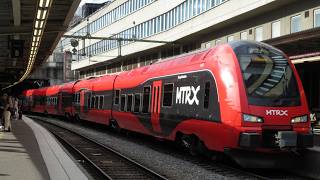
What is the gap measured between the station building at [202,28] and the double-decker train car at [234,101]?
732cm

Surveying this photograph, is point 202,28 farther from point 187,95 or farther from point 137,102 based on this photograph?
point 187,95

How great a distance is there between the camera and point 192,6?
46.4 m

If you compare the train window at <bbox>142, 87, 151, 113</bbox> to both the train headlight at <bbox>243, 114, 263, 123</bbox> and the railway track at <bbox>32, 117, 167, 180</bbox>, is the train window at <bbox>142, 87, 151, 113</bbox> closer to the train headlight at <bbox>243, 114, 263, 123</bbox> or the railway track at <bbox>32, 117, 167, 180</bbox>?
the railway track at <bbox>32, 117, 167, 180</bbox>

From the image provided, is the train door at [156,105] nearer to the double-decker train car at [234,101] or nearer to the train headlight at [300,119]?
the double-decker train car at [234,101]

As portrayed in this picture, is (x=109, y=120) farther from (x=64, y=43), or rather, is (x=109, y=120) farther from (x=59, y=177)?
(x=64, y=43)

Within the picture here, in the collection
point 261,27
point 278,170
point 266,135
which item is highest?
point 261,27

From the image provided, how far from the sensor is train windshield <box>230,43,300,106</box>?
41.4 ft

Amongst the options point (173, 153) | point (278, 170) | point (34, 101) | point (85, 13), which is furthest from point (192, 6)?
point (85, 13)

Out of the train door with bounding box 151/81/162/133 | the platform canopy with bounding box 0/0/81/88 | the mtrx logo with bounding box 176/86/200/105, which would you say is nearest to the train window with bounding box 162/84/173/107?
the train door with bounding box 151/81/162/133

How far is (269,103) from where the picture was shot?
12.5m

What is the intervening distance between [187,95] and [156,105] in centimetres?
276

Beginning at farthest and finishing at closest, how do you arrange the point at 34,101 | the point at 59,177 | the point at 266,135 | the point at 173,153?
the point at 34,101, the point at 173,153, the point at 266,135, the point at 59,177

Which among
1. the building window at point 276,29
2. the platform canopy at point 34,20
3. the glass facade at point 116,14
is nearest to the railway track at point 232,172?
the platform canopy at point 34,20

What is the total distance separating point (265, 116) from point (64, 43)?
315 feet
